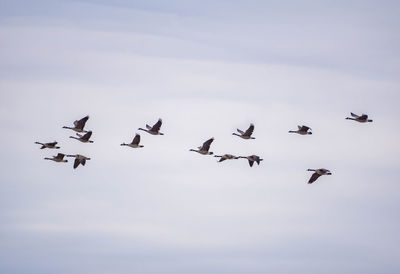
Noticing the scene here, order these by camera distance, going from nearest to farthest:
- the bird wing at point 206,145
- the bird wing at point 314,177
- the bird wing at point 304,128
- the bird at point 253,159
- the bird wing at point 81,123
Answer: the bird at point 253,159, the bird wing at point 304,128, the bird wing at point 81,123, the bird wing at point 314,177, the bird wing at point 206,145

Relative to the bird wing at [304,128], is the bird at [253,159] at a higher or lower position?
lower

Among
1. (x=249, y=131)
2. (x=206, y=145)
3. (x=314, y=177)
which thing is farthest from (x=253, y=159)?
(x=314, y=177)

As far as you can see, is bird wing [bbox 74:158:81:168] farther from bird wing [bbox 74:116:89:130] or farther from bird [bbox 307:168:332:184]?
bird [bbox 307:168:332:184]

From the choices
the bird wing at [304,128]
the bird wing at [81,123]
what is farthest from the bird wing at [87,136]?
the bird wing at [304,128]

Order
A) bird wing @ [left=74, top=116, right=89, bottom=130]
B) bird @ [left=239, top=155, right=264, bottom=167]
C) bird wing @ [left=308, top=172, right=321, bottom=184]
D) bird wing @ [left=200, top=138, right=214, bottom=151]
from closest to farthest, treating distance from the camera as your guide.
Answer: bird @ [left=239, top=155, right=264, bottom=167] < bird wing @ [left=74, top=116, right=89, bottom=130] < bird wing @ [left=308, top=172, right=321, bottom=184] < bird wing @ [left=200, top=138, right=214, bottom=151]

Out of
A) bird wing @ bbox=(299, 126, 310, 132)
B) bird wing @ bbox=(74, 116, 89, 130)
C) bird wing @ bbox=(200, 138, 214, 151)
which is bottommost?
bird wing @ bbox=(200, 138, 214, 151)

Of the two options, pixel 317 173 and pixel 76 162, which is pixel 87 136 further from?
pixel 317 173

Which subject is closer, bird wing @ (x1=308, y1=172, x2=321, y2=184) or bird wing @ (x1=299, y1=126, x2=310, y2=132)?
bird wing @ (x1=299, y1=126, x2=310, y2=132)

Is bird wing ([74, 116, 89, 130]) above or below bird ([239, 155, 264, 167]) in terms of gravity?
above

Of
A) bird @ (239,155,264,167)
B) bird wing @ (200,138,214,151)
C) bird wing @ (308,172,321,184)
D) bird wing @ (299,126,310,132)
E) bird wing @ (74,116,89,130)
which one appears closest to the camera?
bird @ (239,155,264,167)

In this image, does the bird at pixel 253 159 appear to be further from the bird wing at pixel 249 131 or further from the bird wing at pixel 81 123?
the bird wing at pixel 81 123

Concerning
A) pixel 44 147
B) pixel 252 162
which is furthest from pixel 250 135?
pixel 44 147

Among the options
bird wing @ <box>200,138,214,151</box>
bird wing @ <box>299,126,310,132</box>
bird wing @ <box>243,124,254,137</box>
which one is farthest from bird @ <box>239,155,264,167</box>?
bird wing @ <box>299,126,310,132</box>

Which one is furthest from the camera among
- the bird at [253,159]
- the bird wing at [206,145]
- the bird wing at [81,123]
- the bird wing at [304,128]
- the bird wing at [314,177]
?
the bird wing at [206,145]
